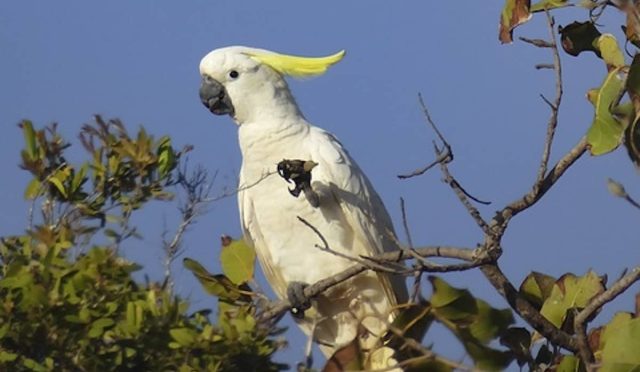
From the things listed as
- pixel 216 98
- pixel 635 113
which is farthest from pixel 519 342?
pixel 216 98

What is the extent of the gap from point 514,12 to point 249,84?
5.88ft

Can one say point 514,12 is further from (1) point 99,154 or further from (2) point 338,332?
(2) point 338,332

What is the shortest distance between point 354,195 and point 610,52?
70.0 inches

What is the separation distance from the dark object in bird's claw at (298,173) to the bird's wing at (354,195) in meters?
0.11

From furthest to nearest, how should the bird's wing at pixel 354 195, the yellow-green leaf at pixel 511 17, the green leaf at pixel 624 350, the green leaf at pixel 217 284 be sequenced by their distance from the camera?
the bird's wing at pixel 354 195
the green leaf at pixel 217 284
the yellow-green leaf at pixel 511 17
the green leaf at pixel 624 350

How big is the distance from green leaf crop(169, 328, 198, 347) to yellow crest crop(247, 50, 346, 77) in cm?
204

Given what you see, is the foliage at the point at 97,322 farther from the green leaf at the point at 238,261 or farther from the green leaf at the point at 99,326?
the green leaf at the point at 238,261

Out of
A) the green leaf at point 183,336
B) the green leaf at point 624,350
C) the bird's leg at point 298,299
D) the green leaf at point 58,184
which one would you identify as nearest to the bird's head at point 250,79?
the bird's leg at point 298,299

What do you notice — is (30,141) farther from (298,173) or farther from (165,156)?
(298,173)

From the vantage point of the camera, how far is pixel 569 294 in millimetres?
2166

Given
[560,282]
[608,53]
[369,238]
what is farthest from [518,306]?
[369,238]

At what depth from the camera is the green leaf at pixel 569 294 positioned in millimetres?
2143

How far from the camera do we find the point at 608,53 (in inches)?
79.0

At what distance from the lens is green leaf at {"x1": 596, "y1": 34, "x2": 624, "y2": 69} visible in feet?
6.51
